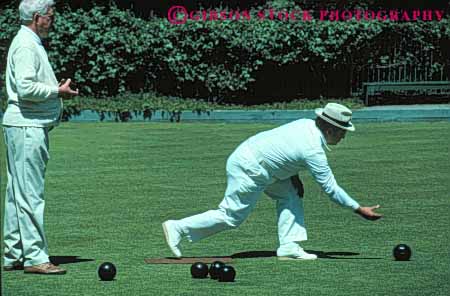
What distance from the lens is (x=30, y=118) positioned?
8.01 m

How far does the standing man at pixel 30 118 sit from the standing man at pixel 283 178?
3.98 ft

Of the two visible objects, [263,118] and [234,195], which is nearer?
[234,195]

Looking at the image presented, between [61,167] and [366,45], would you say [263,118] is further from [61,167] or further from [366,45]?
[61,167]

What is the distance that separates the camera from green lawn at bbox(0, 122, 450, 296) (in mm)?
7977

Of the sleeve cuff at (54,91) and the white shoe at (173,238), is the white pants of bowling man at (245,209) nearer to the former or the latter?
the white shoe at (173,238)

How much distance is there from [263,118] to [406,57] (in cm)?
478

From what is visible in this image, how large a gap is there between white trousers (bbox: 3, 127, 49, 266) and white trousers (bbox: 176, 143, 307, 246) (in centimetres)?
125

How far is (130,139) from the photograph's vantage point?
62.1 feet

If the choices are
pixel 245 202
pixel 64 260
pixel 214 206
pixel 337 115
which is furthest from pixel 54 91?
pixel 214 206

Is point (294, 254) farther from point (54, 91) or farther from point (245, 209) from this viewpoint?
point (54, 91)

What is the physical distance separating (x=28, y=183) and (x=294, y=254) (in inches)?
82.1

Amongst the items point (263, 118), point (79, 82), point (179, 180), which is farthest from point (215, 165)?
point (79, 82)

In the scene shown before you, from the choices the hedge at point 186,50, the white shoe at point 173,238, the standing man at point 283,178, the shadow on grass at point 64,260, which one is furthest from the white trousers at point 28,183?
the hedge at point 186,50

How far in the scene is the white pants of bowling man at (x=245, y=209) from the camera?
877 centimetres
